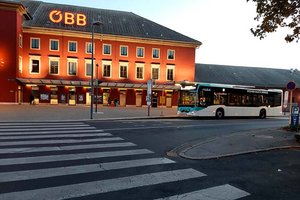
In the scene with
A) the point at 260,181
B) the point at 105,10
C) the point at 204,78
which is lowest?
the point at 260,181

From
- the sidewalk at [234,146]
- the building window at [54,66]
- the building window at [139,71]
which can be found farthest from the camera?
the building window at [139,71]

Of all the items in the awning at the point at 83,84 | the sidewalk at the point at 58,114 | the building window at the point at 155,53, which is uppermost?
the building window at the point at 155,53

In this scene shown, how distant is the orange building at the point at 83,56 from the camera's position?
40.8 metres

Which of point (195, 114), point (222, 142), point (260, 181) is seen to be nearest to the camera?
point (260, 181)

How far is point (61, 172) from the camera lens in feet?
22.8

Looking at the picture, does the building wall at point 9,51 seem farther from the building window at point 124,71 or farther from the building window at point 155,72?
the building window at point 155,72

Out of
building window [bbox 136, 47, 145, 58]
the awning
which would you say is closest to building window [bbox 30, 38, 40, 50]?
the awning

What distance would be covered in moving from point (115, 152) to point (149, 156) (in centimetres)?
118

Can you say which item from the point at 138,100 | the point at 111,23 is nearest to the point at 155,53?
the point at 138,100

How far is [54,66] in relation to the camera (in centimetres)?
4553

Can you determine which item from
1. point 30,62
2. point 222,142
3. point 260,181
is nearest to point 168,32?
point 30,62

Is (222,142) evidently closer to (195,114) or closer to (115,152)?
(115,152)

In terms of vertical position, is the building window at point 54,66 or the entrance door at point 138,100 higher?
the building window at point 54,66

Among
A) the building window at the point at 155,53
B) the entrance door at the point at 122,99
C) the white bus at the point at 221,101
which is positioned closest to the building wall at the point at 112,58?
the building window at the point at 155,53
